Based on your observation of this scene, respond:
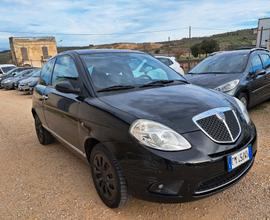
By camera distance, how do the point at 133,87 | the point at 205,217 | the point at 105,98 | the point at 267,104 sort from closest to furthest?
the point at 205,217, the point at 105,98, the point at 133,87, the point at 267,104

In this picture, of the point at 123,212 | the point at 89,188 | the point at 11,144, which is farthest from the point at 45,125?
the point at 123,212

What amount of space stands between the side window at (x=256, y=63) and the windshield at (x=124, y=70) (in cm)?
317

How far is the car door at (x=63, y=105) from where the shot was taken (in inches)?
130

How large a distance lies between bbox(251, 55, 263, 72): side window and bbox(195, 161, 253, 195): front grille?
165 inches

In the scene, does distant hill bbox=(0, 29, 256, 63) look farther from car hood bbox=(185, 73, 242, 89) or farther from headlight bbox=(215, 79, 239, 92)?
headlight bbox=(215, 79, 239, 92)

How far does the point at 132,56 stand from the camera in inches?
152

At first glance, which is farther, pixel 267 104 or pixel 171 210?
pixel 267 104

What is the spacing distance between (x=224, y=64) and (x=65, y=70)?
406 cm

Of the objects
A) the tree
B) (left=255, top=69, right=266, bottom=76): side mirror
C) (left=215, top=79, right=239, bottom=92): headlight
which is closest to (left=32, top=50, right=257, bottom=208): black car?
(left=215, top=79, right=239, bottom=92): headlight

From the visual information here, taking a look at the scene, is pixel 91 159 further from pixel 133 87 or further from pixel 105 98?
pixel 133 87

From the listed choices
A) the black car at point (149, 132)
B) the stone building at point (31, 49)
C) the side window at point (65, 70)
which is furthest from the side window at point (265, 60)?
the stone building at point (31, 49)

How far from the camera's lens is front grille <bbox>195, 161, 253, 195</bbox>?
7.66 feet

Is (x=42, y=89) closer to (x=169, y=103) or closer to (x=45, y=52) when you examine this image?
(x=169, y=103)

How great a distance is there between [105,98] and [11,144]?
3438mm
